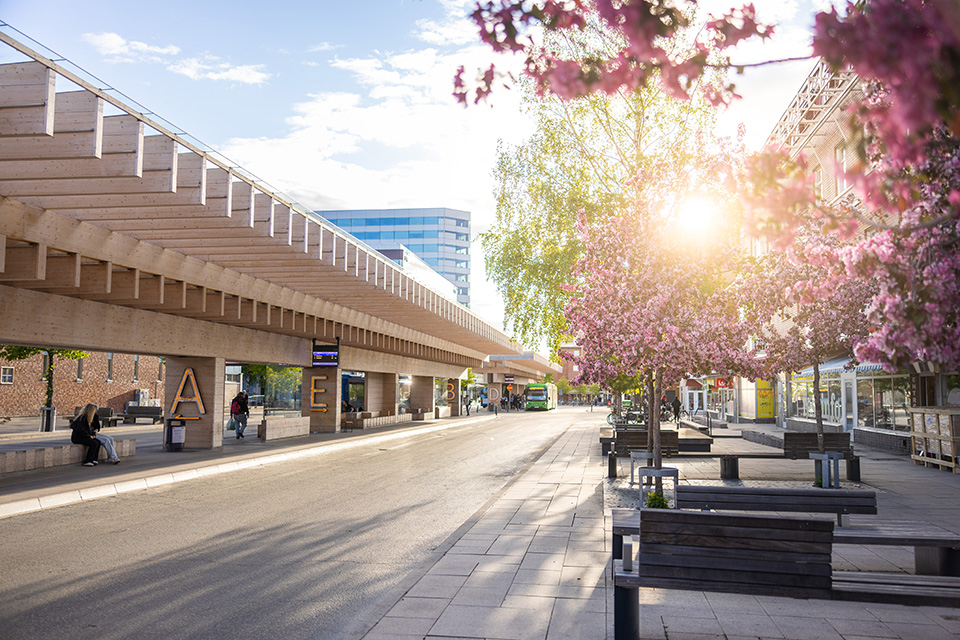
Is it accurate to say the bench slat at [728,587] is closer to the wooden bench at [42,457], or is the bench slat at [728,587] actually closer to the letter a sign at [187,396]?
the wooden bench at [42,457]

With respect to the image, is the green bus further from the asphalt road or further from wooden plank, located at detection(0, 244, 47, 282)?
wooden plank, located at detection(0, 244, 47, 282)

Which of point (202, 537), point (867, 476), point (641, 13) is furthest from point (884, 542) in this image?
point (867, 476)

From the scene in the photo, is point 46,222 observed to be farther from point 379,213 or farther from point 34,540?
point 379,213

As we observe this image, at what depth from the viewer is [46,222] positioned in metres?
13.7

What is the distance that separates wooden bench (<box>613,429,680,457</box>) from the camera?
17.9 m

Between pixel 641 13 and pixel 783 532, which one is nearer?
pixel 641 13

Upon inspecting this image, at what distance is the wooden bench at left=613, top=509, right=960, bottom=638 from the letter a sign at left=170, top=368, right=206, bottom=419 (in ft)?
66.5

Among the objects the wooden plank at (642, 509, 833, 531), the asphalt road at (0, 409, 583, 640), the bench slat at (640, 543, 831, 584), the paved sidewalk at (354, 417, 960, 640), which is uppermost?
the wooden plank at (642, 509, 833, 531)

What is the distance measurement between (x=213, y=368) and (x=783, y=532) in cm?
2117

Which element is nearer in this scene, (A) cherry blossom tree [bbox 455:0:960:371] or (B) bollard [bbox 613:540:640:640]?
(A) cherry blossom tree [bbox 455:0:960:371]

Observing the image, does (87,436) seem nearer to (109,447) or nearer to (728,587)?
(109,447)

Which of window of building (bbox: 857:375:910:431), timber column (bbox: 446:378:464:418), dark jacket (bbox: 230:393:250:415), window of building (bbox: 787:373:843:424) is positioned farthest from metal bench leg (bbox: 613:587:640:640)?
timber column (bbox: 446:378:464:418)

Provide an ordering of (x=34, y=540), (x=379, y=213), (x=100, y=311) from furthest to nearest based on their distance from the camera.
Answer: (x=379, y=213), (x=100, y=311), (x=34, y=540)

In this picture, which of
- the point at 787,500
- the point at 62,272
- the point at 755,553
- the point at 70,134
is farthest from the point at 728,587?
the point at 62,272
